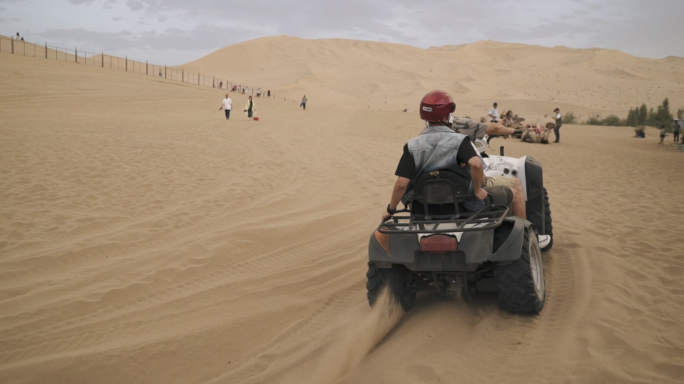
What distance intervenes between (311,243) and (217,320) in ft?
8.57

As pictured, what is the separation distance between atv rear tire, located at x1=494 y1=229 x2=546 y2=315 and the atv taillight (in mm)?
510

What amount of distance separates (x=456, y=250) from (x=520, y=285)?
0.61 metres

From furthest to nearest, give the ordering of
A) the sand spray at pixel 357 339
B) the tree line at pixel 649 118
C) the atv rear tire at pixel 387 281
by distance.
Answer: the tree line at pixel 649 118 < the atv rear tire at pixel 387 281 < the sand spray at pixel 357 339

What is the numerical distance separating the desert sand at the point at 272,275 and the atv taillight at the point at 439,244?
0.73m

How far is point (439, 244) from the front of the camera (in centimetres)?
409

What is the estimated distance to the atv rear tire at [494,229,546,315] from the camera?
13.9ft

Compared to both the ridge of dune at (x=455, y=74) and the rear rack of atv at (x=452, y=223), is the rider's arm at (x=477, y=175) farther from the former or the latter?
the ridge of dune at (x=455, y=74)

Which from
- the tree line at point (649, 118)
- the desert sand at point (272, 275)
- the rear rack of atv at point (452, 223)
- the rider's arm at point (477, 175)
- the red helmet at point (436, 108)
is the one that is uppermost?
the tree line at point (649, 118)

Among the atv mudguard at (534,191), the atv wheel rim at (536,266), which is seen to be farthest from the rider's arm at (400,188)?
the atv mudguard at (534,191)

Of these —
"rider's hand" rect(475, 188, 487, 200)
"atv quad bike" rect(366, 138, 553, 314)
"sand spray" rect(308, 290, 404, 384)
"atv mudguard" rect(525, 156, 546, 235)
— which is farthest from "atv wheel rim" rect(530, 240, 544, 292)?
"atv mudguard" rect(525, 156, 546, 235)

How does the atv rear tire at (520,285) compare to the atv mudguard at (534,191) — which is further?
the atv mudguard at (534,191)

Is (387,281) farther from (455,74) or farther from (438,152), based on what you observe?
(455,74)

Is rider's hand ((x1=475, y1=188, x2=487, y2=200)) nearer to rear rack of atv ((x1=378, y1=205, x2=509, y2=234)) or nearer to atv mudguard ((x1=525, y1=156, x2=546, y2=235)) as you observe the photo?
rear rack of atv ((x1=378, y1=205, x2=509, y2=234))

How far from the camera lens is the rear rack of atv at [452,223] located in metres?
4.14
